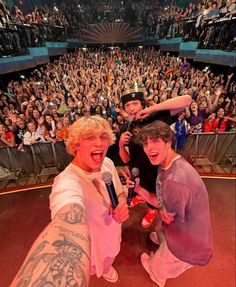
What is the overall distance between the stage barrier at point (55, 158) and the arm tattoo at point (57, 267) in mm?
2981

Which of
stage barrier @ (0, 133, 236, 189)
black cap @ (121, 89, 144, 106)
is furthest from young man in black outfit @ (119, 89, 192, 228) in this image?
stage barrier @ (0, 133, 236, 189)

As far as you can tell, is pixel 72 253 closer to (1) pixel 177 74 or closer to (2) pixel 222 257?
(2) pixel 222 257

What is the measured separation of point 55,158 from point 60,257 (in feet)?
10.5

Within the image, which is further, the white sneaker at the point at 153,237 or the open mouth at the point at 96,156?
the white sneaker at the point at 153,237

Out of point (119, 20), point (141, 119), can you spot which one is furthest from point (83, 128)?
point (119, 20)

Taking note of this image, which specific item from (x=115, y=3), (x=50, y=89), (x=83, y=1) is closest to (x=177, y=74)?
(x=115, y=3)

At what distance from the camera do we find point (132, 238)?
7.89ft

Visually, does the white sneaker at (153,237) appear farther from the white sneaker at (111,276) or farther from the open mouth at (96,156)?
the open mouth at (96,156)

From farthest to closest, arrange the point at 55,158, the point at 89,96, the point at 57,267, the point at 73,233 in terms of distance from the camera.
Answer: the point at 89,96 → the point at 55,158 → the point at 73,233 → the point at 57,267

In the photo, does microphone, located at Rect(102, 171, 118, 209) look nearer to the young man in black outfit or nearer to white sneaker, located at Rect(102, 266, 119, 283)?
the young man in black outfit

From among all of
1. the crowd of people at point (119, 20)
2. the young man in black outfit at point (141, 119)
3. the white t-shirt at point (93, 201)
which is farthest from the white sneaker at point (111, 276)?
the crowd of people at point (119, 20)

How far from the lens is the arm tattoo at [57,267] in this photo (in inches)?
21.1

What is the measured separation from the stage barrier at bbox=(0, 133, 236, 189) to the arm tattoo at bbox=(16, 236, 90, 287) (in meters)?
2.98

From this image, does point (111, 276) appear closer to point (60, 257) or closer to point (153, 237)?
point (153, 237)
